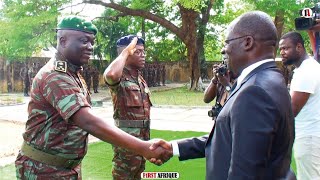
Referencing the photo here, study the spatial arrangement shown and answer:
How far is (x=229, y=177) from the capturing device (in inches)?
68.6

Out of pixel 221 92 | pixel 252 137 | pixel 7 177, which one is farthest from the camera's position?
pixel 7 177

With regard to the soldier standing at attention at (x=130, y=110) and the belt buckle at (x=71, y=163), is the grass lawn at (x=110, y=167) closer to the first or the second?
the soldier standing at attention at (x=130, y=110)

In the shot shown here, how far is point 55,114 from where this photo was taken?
2510 millimetres

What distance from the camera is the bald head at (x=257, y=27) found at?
185cm

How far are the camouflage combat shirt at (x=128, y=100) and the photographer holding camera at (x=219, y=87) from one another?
2.55 ft

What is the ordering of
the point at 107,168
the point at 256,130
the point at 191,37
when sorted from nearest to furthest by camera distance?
the point at 256,130 < the point at 107,168 < the point at 191,37

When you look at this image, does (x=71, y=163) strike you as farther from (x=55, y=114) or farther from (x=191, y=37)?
(x=191, y=37)

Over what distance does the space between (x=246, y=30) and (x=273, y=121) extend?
1.43ft

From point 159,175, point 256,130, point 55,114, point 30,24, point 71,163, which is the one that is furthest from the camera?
point 30,24

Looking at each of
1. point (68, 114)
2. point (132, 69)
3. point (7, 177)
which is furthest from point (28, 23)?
point (68, 114)

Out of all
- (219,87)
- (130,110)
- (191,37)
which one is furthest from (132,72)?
(191,37)

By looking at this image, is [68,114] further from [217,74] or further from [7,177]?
[7,177]

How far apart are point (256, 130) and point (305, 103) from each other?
2.03 m

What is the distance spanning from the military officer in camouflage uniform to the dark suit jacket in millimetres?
854
